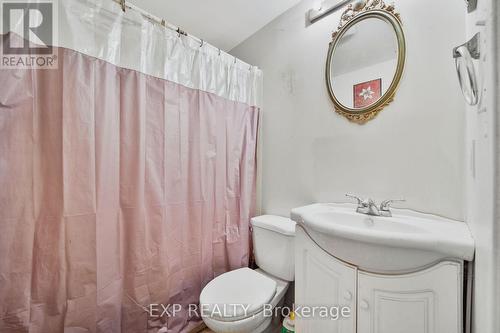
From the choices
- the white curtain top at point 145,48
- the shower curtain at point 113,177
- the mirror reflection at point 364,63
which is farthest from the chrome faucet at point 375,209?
the white curtain top at point 145,48

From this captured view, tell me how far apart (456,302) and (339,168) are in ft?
2.59

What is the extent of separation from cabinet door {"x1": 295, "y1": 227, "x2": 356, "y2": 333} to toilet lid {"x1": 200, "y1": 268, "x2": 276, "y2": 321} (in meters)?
0.23

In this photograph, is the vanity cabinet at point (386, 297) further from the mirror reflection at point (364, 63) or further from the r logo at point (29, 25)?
the r logo at point (29, 25)

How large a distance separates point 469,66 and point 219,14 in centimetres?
163

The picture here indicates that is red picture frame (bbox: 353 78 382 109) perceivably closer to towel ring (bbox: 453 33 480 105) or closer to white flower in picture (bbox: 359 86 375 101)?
white flower in picture (bbox: 359 86 375 101)

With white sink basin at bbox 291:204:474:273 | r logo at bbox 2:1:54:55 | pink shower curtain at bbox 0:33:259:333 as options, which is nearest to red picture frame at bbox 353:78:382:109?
white sink basin at bbox 291:204:474:273

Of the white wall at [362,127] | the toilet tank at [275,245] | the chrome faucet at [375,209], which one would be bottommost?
the toilet tank at [275,245]

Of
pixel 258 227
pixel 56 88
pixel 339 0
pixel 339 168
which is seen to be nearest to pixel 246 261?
pixel 258 227

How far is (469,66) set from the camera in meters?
0.54

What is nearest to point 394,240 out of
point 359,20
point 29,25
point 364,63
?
point 364,63

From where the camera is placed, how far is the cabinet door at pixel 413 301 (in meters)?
0.70

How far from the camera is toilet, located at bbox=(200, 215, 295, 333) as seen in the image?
1071mm

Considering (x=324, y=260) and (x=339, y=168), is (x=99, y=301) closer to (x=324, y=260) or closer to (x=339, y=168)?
(x=324, y=260)

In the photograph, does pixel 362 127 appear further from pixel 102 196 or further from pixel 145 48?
pixel 102 196
